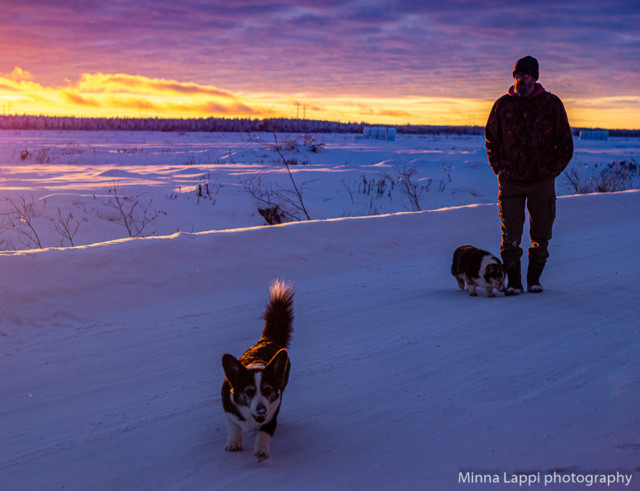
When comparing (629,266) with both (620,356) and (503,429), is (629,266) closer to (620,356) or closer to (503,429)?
(620,356)

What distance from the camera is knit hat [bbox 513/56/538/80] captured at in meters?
5.82

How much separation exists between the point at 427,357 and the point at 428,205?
1136cm

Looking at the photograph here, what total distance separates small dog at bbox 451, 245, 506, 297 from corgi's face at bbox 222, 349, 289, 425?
372cm

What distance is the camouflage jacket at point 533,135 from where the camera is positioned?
19.5 feet

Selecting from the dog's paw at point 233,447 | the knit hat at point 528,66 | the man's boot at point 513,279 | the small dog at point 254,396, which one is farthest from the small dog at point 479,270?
the dog's paw at point 233,447

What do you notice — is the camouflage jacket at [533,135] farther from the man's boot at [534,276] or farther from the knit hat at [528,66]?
the man's boot at [534,276]

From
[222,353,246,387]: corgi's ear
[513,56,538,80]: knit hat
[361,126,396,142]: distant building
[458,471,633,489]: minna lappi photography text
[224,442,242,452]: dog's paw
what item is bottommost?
[224,442,242,452]: dog's paw

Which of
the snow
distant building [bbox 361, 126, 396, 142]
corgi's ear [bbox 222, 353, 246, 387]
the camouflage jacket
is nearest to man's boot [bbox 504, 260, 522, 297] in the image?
the snow

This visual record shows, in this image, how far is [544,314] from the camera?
18.2 ft

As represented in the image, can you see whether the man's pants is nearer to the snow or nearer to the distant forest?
the snow

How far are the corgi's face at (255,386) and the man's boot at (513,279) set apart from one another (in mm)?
4032

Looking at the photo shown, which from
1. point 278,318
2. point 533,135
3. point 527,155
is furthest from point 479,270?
point 278,318

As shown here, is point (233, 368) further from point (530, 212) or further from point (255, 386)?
point (530, 212)

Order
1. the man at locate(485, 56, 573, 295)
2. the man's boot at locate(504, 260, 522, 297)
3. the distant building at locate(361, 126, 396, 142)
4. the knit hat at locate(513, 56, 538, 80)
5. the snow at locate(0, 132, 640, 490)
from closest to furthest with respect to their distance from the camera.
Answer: the snow at locate(0, 132, 640, 490), the knit hat at locate(513, 56, 538, 80), the man at locate(485, 56, 573, 295), the man's boot at locate(504, 260, 522, 297), the distant building at locate(361, 126, 396, 142)
